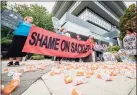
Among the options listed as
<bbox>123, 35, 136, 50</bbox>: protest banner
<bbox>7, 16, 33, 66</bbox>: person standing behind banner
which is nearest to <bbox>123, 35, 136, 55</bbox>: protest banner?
<bbox>123, 35, 136, 50</bbox>: protest banner

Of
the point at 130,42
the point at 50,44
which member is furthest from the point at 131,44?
the point at 50,44

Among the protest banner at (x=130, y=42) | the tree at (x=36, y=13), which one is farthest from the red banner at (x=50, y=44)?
the tree at (x=36, y=13)

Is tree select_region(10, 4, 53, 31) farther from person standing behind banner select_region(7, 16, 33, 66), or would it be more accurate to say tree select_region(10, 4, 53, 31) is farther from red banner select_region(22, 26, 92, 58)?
person standing behind banner select_region(7, 16, 33, 66)

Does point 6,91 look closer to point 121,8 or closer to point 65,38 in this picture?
point 65,38

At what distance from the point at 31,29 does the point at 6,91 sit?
9.95ft

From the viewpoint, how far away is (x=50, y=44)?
17.4 ft

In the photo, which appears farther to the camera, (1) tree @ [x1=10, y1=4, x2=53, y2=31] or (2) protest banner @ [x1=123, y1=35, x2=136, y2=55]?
(1) tree @ [x1=10, y1=4, x2=53, y2=31]

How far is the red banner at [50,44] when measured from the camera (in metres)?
4.68

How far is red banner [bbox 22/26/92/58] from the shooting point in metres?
4.68

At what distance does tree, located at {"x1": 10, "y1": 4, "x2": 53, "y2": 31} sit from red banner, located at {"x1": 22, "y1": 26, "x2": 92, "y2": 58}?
1741 cm

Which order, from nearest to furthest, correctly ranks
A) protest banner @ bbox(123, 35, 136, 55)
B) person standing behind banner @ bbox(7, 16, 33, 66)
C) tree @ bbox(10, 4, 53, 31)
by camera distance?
person standing behind banner @ bbox(7, 16, 33, 66)
protest banner @ bbox(123, 35, 136, 55)
tree @ bbox(10, 4, 53, 31)

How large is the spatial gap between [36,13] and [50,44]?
20.5 meters

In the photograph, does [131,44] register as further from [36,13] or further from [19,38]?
[36,13]

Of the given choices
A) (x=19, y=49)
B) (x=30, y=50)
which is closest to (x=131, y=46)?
(x=30, y=50)
